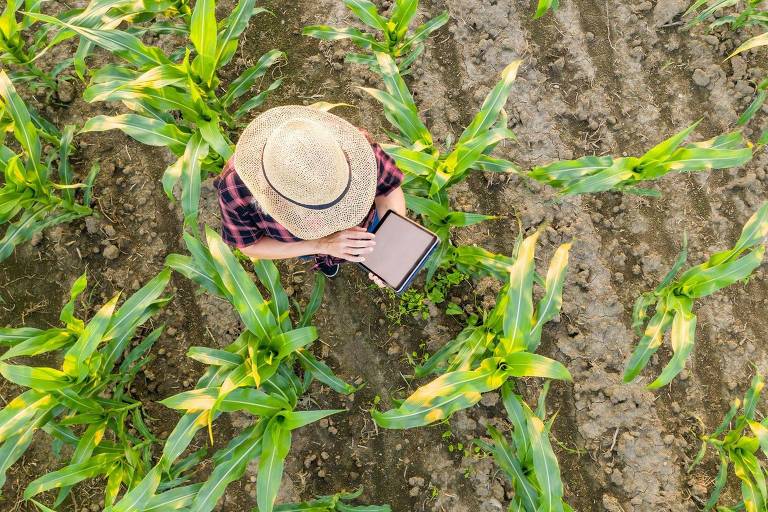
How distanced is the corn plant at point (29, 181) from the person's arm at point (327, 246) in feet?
3.96

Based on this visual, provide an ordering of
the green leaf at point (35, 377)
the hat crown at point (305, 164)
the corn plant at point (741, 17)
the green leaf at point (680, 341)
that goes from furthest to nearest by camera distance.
Answer: the corn plant at point (741, 17) → the green leaf at point (680, 341) → the green leaf at point (35, 377) → the hat crown at point (305, 164)

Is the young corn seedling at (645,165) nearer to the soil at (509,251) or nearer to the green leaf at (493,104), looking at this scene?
the green leaf at (493,104)

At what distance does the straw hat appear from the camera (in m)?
1.85

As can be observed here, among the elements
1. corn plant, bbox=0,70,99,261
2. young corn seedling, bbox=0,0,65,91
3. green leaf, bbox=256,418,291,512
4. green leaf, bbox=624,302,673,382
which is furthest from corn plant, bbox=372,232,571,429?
young corn seedling, bbox=0,0,65,91

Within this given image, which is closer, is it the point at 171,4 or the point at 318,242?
the point at 318,242

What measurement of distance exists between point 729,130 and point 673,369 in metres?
1.90

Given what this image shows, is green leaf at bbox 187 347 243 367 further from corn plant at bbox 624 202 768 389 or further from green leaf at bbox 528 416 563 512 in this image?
corn plant at bbox 624 202 768 389

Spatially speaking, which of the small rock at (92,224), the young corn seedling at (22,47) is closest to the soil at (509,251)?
the small rock at (92,224)

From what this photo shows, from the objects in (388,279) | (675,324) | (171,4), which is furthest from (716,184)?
(171,4)

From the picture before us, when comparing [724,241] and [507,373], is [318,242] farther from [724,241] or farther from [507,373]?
[724,241]

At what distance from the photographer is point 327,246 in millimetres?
2293

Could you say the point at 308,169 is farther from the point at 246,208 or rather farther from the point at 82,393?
the point at 82,393

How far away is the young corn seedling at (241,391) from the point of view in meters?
2.26

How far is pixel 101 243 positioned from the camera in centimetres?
332
